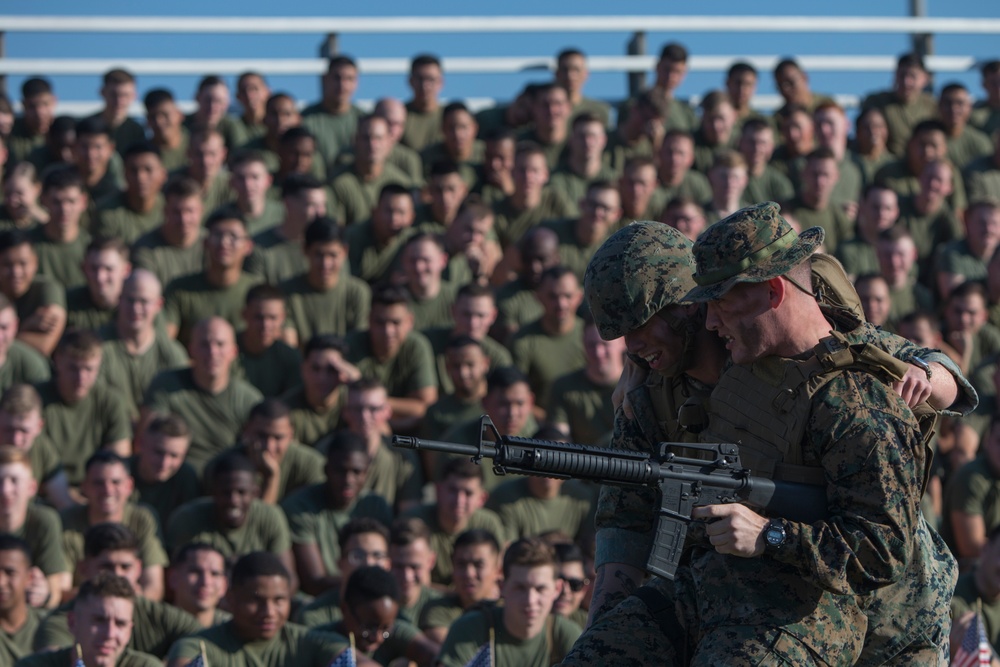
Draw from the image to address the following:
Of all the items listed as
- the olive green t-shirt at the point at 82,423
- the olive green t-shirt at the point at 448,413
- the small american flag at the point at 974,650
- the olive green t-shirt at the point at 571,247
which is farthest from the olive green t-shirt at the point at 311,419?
the small american flag at the point at 974,650

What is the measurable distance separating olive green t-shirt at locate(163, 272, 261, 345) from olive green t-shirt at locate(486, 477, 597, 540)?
2.10 meters

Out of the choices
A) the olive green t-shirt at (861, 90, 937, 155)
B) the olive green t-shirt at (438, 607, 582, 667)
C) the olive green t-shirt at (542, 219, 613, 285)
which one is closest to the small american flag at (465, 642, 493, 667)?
the olive green t-shirt at (438, 607, 582, 667)

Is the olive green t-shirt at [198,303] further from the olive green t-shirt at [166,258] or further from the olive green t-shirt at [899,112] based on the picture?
the olive green t-shirt at [899,112]

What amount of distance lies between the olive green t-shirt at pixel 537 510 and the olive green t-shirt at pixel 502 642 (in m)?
1.09

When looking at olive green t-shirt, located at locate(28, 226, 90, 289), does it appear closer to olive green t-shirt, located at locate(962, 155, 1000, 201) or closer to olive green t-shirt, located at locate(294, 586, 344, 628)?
olive green t-shirt, located at locate(294, 586, 344, 628)

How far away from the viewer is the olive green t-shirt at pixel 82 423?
9.23 meters

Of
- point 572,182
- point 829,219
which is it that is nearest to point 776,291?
Result: point 572,182

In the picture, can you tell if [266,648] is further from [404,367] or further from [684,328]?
[684,328]

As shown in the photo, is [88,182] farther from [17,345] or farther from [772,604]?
[772,604]

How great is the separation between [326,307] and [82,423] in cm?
184

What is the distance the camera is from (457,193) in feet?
38.0

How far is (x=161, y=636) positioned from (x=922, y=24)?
9.96m

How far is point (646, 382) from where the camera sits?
4.69 meters

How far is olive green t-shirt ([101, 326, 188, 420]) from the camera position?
9.63 metres
